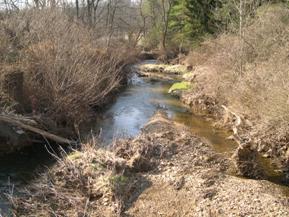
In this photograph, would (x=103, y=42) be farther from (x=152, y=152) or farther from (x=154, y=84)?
(x=152, y=152)

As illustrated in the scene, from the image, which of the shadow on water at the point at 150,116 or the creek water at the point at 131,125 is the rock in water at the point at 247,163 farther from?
the creek water at the point at 131,125

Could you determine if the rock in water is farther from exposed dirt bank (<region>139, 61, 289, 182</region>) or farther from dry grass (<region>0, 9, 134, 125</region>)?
dry grass (<region>0, 9, 134, 125</region>)

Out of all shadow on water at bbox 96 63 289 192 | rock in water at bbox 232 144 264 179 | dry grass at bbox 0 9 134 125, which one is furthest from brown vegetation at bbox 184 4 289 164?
dry grass at bbox 0 9 134 125

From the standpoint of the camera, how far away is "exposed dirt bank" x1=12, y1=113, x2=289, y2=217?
9430mm

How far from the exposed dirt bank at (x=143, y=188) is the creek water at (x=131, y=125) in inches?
51.0

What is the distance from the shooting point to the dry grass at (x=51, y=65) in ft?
54.3

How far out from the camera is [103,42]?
2784 cm

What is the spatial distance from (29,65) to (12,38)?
1521 mm

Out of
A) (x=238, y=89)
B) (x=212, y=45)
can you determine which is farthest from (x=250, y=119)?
(x=212, y=45)

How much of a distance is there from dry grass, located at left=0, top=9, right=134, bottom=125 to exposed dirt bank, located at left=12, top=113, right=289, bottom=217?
5.02m

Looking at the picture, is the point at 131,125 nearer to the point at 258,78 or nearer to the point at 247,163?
the point at 258,78

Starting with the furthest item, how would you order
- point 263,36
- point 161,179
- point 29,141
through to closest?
point 263,36, point 29,141, point 161,179

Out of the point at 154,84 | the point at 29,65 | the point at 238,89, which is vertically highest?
the point at 29,65

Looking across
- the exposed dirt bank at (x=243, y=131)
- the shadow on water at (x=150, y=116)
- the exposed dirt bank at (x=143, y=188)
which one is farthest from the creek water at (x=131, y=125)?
the exposed dirt bank at (x=143, y=188)
